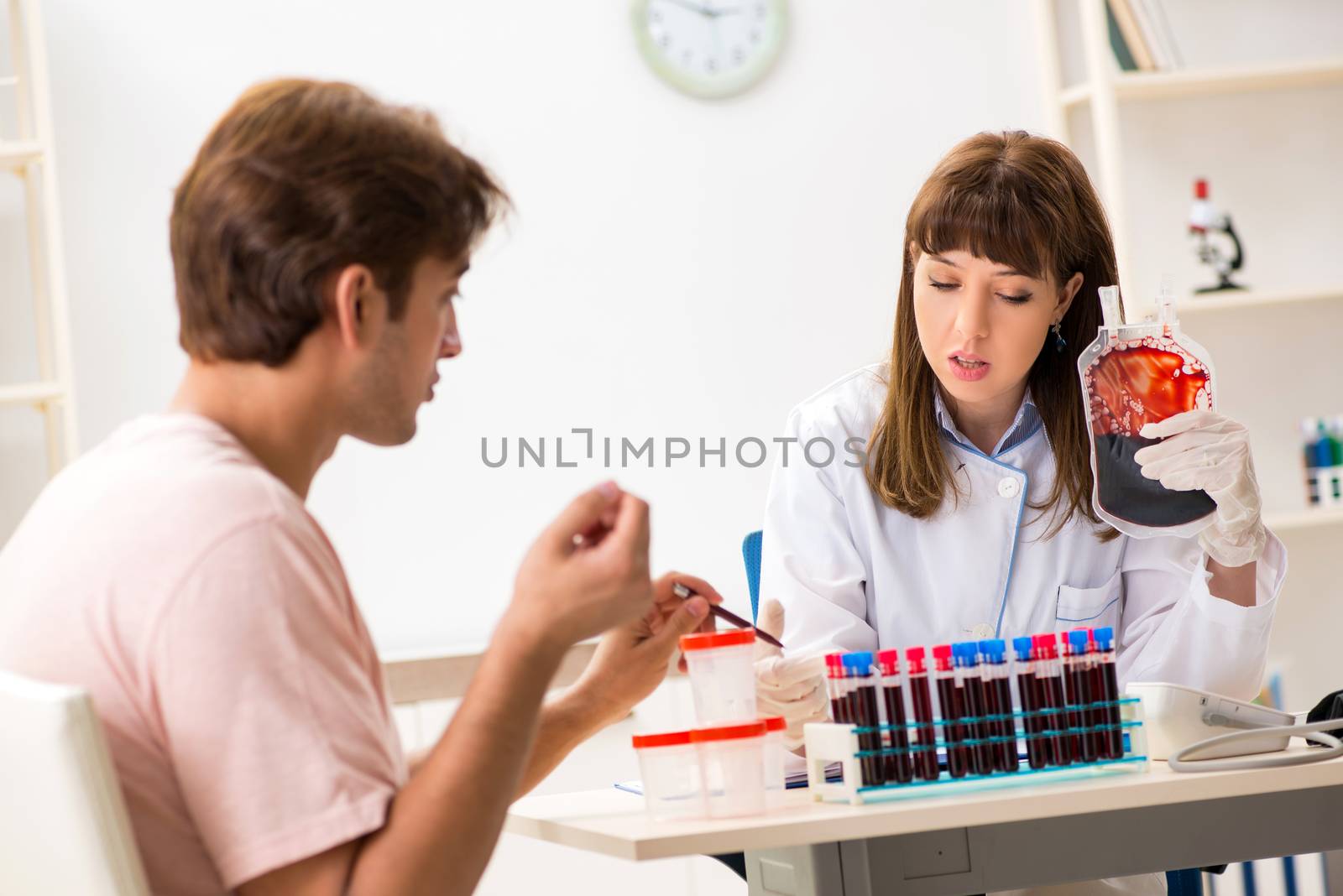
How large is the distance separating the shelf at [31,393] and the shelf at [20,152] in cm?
43

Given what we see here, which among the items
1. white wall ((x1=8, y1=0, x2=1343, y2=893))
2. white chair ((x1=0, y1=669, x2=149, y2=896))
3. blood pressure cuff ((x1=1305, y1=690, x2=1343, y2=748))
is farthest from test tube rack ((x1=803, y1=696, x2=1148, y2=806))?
white wall ((x1=8, y1=0, x2=1343, y2=893))

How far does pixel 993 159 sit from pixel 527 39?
5.21 feet

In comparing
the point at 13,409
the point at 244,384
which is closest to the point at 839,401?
the point at 244,384

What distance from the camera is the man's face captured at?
1024mm

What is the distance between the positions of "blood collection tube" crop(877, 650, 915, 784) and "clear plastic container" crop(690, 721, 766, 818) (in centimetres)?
11

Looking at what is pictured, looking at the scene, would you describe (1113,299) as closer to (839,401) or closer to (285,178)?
(839,401)

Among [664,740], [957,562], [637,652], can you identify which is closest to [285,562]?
[664,740]

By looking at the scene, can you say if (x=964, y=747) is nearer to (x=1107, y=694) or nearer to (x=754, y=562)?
(x=1107, y=694)

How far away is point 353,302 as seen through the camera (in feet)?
3.24

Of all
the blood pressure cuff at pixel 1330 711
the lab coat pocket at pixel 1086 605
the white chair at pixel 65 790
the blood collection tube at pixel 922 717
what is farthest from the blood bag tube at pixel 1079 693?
the white chair at pixel 65 790

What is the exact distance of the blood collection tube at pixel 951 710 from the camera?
1207 millimetres

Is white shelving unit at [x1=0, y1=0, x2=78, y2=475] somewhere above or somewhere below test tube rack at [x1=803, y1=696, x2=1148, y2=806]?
above

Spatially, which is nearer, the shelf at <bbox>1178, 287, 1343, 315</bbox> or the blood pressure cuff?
the blood pressure cuff

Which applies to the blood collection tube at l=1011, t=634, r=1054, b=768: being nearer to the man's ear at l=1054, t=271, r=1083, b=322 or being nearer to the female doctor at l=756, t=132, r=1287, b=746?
A: the female doctor at l=756, t=132, r=1287, b=746
